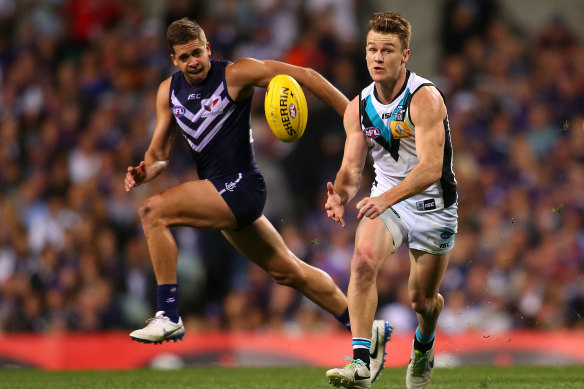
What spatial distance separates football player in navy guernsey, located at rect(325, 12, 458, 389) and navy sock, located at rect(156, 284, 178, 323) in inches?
49.7

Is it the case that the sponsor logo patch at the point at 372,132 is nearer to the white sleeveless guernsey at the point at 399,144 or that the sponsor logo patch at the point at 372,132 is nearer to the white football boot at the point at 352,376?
the white sleeveless guernsey at the point at 399,144

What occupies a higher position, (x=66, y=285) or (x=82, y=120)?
(x=82, y=120)

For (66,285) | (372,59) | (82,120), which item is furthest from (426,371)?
(82,120)

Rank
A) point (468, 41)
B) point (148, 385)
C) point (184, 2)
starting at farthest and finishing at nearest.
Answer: point (184, 2)
point (468, 41)
point (148, 385)

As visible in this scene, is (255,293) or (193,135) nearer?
(193,135)

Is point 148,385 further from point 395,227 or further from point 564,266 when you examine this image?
point 564,266

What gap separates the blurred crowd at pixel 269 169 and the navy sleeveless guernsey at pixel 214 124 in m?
4.19

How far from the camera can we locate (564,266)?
33.4 feet

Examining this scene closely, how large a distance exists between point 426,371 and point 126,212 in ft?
21.4

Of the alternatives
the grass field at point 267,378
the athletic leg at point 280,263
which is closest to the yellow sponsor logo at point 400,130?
the athletic leg at point 280,263

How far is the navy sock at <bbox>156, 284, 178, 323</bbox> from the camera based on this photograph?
6074 mm

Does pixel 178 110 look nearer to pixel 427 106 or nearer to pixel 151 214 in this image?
pixel 151 214

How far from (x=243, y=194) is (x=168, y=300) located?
0.90 m

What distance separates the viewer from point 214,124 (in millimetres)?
6578
